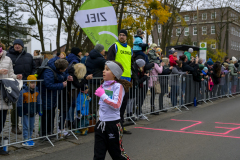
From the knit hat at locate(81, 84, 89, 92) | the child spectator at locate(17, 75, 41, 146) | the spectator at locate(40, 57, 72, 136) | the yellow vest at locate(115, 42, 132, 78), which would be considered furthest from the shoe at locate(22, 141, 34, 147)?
the yellow vest at locate(115, 42, 132, 78)

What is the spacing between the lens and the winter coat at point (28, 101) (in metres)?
5.61

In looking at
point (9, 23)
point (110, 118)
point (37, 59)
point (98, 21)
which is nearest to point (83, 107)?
point (98, 21)

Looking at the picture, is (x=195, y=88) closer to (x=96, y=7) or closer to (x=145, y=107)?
(x=145, y=107)

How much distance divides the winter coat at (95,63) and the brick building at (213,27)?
22.6 m

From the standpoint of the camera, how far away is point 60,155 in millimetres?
5176

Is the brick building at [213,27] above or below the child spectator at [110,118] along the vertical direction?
above

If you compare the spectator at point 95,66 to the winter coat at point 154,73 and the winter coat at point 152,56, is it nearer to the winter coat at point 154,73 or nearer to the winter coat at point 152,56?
the winter coat at point 154,73

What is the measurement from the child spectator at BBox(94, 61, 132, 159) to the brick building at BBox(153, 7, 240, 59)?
1005 inches

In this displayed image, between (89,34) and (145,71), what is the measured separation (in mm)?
1997

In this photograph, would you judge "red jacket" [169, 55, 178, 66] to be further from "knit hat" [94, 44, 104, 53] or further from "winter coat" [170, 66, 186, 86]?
"knit hat" [94, 44, 104, 53]

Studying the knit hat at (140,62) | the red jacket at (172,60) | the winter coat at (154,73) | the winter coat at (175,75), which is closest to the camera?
the knit hat at (140,62)

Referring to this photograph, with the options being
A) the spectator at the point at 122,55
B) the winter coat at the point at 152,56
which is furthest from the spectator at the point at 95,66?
the winter coat at the point at 152,56

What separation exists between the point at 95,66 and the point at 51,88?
1.51 metres

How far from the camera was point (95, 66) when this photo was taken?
22.8ft
